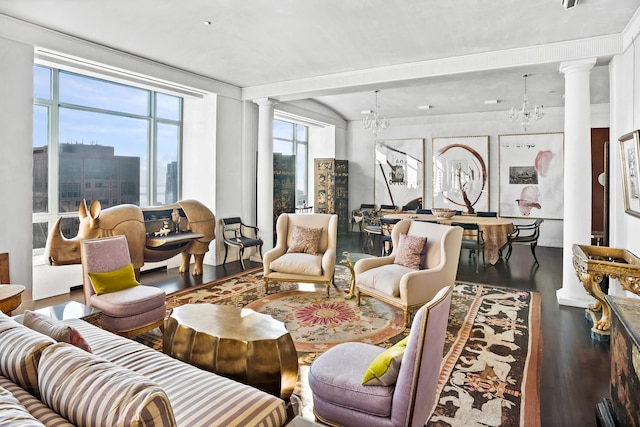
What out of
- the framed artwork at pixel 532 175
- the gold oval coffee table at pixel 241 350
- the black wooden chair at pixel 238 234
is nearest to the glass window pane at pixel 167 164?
the black wooden chair at pixel 238 234

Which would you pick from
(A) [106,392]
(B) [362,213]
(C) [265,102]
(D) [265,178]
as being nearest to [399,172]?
(B) [362,213]

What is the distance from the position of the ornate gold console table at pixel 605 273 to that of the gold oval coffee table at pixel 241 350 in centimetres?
292

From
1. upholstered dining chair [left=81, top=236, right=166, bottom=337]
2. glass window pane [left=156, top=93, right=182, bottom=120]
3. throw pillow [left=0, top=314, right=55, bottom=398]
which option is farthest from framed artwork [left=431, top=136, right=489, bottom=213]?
throw pillow [left=0, top=314, right=55, bottom=398]

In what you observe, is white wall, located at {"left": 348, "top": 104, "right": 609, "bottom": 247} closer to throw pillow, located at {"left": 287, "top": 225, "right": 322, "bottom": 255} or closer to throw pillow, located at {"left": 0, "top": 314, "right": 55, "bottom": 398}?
throw pillow, located at {"left": 287, "top": 225, "right": 322, "bottom": 255}

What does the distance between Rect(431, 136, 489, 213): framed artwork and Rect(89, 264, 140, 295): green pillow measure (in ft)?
26.4

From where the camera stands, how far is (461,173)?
32.3 ft

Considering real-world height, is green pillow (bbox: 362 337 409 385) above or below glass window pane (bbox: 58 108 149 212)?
below

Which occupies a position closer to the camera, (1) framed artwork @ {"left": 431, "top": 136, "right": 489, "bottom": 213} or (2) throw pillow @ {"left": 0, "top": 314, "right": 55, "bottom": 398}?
(2) throw pillow @ {"left": 0, "top": 314, "right": 55, "bottom": 398}

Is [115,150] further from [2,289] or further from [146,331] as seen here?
[146,331]

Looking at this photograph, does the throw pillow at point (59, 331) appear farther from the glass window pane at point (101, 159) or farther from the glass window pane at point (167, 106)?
the glass window pane at point (167, 106)

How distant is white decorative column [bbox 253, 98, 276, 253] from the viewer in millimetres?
7383

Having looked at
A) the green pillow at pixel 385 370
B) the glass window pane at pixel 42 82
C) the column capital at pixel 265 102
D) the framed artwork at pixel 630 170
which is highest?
the column capital at pixel 265 102

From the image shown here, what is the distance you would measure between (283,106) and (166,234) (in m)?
4.03

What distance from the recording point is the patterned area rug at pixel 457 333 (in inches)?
101
